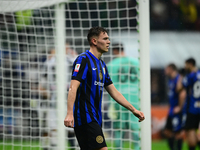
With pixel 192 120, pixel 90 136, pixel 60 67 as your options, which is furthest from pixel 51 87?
pixel 192 120

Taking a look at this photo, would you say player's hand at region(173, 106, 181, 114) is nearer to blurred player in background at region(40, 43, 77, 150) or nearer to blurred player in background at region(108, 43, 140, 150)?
blurred player in background at region(108, 43, 140, 150)

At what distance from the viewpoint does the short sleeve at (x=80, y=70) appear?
280 cm

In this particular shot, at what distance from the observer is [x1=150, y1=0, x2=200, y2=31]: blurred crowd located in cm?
1016

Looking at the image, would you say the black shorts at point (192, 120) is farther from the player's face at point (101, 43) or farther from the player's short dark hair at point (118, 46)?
the player's face at point (101, 43)

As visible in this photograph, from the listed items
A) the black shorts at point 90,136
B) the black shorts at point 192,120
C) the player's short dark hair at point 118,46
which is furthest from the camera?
the black shorts at point 192,120

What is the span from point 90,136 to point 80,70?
2.16 feet

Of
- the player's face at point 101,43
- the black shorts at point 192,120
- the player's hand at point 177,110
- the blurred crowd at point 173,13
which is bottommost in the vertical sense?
the black shorts at point 192,120

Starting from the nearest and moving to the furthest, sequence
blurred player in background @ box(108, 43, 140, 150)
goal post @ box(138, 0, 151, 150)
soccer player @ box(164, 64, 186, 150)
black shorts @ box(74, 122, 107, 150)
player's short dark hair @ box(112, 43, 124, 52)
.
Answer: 1. black shorts @ box(74, 122, 107, 150)
2. goal post @ box(138, 0, 151, 150)
3. player's short dark hair @ box(112, 43, 124, 52)
4. blurred player in background @ box(108, 43, 140, 150)
5. soccer player @ box(164, 64, 186, 150)

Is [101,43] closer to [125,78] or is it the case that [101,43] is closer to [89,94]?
[89,94]

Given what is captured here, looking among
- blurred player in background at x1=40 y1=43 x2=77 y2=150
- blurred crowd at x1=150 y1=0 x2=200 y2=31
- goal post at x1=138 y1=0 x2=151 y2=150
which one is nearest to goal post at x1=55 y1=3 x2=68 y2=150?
blurred player in background at x1=40 y1=43 x2=77 y2=150

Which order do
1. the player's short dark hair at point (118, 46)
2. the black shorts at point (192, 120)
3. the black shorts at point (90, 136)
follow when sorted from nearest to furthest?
the black shorts at point (90, 136) < the player's short dark hair at point (118, 46) < the black shorts at point (192, 120)

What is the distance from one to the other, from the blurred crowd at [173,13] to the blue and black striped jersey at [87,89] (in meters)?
7.46

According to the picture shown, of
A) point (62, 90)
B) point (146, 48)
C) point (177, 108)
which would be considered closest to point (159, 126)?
point (177, 108)

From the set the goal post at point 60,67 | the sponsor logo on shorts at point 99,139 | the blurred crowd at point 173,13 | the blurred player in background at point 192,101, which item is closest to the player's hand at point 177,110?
the blurred player in background at point 192,101
